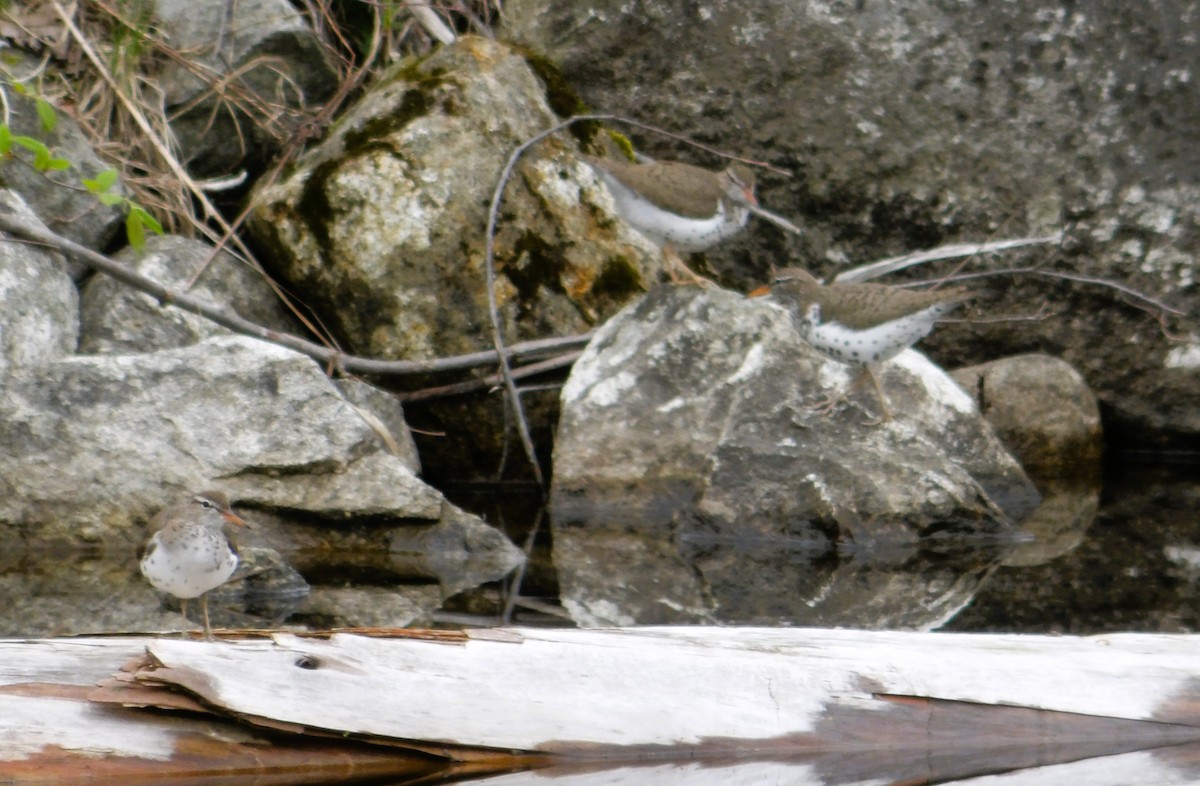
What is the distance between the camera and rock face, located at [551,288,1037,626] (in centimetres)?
702

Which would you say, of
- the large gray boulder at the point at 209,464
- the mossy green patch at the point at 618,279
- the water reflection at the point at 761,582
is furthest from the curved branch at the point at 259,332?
the water reflection at the point at 761,582

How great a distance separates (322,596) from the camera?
5.95 m

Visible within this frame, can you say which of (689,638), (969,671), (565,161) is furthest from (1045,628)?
(565,161)

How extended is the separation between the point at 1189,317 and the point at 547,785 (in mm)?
7229

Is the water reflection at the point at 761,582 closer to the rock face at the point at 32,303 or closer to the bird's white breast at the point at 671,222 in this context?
the rock face at the point at 32,303

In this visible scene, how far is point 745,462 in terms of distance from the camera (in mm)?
7445

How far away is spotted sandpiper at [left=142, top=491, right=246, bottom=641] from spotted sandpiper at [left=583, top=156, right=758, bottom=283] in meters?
3.28

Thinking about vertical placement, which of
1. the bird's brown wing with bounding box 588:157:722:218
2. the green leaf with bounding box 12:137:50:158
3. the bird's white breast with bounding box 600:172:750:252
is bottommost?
the bird's white breast with bounding box 600:172:750:252

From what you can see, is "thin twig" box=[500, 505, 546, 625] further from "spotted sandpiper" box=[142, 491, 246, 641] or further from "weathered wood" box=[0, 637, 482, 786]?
"weathered wood" box=[0, 637, 482, 786]

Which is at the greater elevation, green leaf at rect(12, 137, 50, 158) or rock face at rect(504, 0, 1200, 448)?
green leaf at rect(12, 137, 50, 158)

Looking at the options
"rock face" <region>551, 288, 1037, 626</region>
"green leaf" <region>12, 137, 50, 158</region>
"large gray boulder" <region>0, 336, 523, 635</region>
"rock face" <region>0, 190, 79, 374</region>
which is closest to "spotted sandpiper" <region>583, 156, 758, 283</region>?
"rock face" <region>551, 288, 1037, 626</region>

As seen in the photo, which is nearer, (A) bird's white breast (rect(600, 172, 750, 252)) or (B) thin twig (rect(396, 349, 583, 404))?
(A) bird's white breast (rect(600, 172, 750, 252))

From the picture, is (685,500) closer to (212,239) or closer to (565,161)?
(565,161)

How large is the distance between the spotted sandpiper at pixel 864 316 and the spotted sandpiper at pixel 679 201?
578 mm
